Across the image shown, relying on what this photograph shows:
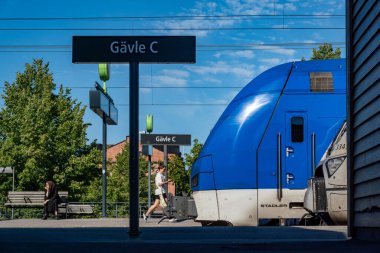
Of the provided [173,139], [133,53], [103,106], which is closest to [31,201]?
[173,139]

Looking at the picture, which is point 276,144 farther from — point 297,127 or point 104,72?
point 104,72

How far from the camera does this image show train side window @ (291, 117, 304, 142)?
1188 cm

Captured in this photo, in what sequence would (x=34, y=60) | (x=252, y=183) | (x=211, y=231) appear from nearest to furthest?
(x=211, y=231), (x=252, y=183), (x=34, y=60)

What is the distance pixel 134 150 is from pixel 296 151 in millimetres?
5528

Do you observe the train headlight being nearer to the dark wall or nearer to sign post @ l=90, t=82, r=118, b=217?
the dark wall

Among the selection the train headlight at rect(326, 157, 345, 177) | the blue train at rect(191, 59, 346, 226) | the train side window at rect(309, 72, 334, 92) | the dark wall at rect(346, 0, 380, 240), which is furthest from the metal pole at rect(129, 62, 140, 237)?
the train side window at rect(309, 72, 334, 92)

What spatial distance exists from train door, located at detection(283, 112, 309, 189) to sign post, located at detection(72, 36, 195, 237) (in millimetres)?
5288

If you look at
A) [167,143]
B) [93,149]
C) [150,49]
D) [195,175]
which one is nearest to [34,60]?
[93,149]

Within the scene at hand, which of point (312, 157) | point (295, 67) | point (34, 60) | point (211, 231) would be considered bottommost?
point (211, 231)

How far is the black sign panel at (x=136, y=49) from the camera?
6973 millimetres

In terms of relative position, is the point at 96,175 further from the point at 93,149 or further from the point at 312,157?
the point at 312,157

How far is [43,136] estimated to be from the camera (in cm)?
3638

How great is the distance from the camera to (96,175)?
132 feet

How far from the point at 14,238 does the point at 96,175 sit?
3405 centimetres
